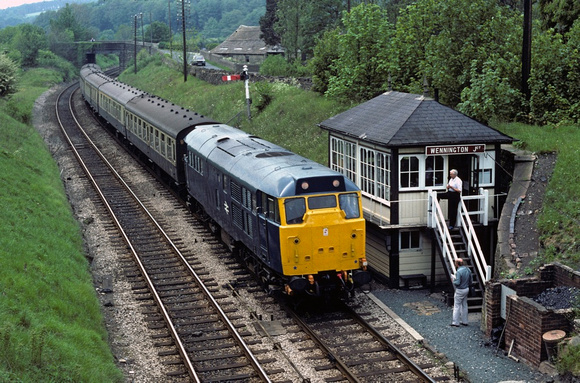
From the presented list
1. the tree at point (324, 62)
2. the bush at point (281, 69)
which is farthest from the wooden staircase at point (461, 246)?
the bush at point (281, 69)

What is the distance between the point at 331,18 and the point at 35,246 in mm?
43801

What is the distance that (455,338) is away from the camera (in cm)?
1398

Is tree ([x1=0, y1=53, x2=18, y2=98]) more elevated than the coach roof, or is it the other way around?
tree ([x1=0, y1=53, x2=18, y2=98])

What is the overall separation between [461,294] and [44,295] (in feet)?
26.7

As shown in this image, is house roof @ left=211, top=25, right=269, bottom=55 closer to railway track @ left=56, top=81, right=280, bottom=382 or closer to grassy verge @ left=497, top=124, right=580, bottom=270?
railway track @ left=56, top=81, right=280, bottom=382

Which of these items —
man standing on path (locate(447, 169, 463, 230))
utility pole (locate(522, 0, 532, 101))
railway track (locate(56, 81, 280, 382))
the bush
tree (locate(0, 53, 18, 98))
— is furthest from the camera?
the bush

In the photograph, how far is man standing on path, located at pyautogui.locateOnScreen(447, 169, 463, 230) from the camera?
54.0 feet

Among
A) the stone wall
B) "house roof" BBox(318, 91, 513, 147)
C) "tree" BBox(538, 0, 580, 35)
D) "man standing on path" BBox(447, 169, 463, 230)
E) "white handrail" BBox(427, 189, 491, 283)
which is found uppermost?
"tree" BBox(538, 0, 580, 35)

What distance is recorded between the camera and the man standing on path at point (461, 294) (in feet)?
47.8

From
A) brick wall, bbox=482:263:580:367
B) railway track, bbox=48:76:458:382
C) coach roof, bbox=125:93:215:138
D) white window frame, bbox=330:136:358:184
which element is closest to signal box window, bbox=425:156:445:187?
white window frame, bbox=330:136:358:184

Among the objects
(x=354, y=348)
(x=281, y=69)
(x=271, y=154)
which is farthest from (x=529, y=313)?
(x=281, y=69)

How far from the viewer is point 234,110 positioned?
42.9 meters

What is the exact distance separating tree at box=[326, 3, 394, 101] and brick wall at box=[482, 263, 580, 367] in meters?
15.3

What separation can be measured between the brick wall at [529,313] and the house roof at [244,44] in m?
75.1
